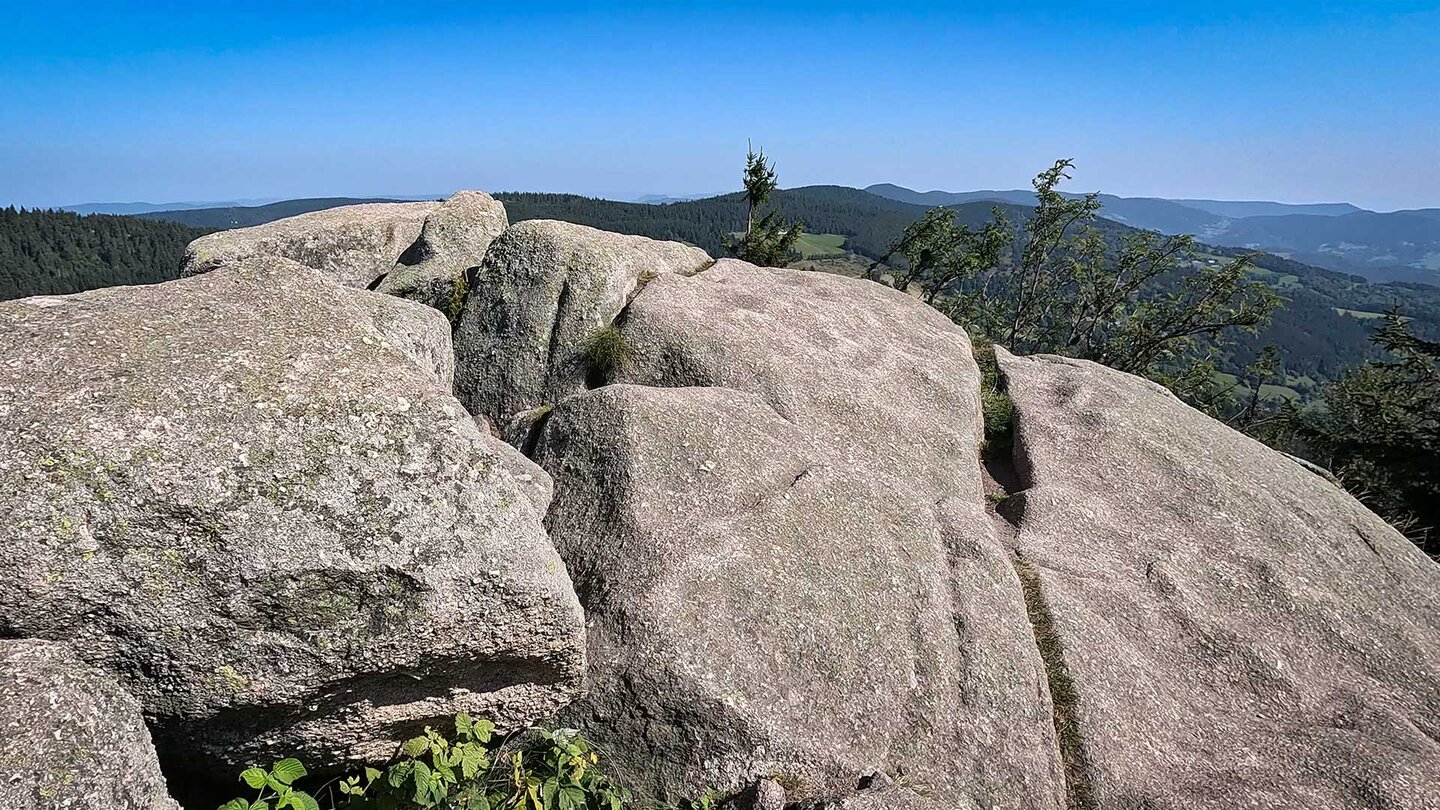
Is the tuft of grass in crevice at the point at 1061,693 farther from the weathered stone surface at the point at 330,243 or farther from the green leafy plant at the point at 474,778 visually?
the weathered stone surface at the point at 330,243

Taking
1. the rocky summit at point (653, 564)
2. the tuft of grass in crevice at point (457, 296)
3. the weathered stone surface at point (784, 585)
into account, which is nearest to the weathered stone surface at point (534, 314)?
the rocky summit at point (653, 564)

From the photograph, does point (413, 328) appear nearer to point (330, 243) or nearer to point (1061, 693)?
point (330, 243)

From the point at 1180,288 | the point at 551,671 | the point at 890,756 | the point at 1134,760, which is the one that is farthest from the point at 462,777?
the point at 1180,288

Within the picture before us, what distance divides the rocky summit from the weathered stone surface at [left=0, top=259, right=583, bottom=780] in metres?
0.03

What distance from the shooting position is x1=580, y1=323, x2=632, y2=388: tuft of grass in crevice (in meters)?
13.8

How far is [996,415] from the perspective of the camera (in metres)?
15.9

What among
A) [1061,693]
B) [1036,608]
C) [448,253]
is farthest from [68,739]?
[448,253]

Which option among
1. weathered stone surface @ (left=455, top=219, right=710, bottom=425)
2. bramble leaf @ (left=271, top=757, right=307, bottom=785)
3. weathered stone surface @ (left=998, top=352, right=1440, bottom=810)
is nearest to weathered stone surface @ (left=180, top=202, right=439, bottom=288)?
weathered stone surface @ (left=455, top=219, right=710, bottom=425)

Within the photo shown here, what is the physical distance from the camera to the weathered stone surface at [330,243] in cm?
1689

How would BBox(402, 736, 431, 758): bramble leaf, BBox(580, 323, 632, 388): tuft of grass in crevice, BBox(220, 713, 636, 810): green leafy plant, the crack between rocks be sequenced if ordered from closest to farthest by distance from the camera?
BBox(220, 713, 636, 810): green leafy plant < BBox(402, 736, 431, 758): bramble leaf < the crack between rocks < BBox(580, 323, 632, 388): tuft of grass in crevice

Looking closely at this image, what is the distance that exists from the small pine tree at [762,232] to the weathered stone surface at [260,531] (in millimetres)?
43620

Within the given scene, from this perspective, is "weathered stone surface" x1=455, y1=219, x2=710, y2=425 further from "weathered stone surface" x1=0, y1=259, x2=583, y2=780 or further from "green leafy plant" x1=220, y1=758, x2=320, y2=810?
"green leafy plant" x1=220, y1=758, x2=320, y2=810

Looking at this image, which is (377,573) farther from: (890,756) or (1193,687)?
(1193,687)

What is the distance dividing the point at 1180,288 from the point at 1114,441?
44225 millimetres
